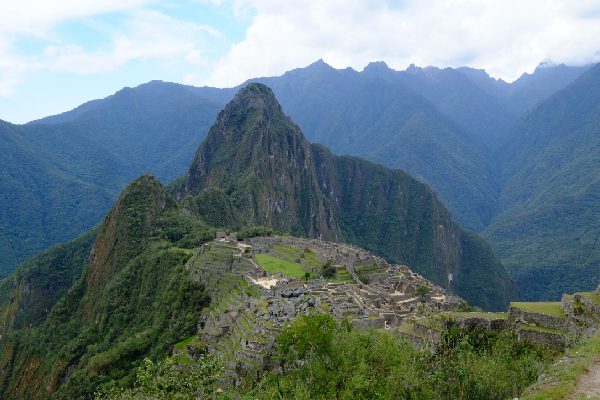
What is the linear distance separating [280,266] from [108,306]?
30728mm

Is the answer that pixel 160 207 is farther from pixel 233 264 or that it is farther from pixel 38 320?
pixel 233 264

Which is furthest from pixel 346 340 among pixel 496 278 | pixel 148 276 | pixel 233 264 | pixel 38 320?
pixel 496 278

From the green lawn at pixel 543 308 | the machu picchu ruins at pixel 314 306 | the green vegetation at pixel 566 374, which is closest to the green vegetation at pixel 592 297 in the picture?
the machu picchu ruins at pixel 314 306

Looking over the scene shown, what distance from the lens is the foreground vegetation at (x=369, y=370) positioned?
813 inches

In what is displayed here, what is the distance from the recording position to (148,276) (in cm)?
7819

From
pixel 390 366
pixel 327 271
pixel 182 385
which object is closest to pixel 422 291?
pixel 327 271

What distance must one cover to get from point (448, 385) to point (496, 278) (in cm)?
18642

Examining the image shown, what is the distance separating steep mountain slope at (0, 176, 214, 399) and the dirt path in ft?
124

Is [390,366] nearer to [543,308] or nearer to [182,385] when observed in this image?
[543,308]

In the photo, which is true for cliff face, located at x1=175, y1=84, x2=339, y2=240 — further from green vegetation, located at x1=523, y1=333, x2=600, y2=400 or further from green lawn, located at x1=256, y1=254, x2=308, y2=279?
green vegetation, located at x1=523, y1=333, x2=600, y2=400

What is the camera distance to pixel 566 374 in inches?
648

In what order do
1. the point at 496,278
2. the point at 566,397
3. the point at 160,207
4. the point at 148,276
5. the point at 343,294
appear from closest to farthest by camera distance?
the point at 566,397
the point at 343,294
the point at 148,276
the point at 160,207
the point at 496,278

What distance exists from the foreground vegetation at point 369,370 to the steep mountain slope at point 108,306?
26329mm

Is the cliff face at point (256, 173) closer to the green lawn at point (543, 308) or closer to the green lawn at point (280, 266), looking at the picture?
the green lawn at point (280, 266)
